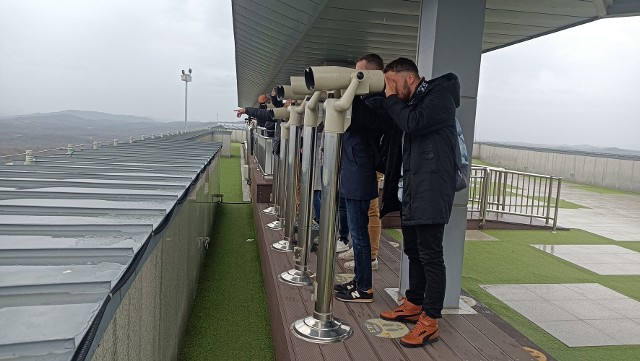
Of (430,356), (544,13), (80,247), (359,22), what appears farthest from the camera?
(359,22)

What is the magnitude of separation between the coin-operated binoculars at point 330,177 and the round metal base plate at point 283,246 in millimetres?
1967

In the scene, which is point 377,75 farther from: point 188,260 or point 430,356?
point 188,260

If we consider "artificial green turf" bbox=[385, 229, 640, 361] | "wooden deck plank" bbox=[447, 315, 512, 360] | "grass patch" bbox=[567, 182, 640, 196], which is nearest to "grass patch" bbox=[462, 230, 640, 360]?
"artificial green turf" bbox=[385, 229, 640, 361]

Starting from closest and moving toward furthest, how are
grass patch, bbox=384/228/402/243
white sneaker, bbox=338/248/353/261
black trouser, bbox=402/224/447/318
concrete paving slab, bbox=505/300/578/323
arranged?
black trouser, bbox=402/224/447/318
concrete paving slab, bbox=505/300/578/323
white sneaker, bbox=338/248/353/261
grass patch, bbox=384/228/402/243

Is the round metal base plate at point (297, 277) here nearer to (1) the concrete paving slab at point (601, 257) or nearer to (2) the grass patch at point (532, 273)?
(2) the grass patch at point (532, 273)

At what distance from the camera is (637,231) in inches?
411

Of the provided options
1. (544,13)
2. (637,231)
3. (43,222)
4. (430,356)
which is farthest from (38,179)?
(637,231)

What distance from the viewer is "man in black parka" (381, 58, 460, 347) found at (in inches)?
115

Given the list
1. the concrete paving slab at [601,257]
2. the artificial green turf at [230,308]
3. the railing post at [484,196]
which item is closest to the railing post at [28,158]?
the artificial green turf at [230,308]

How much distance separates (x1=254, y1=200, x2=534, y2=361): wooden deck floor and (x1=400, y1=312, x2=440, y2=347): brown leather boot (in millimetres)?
38

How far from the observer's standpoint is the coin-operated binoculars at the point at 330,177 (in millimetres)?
2967

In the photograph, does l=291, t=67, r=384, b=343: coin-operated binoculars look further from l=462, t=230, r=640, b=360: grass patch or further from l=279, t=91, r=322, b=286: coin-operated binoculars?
l=462, t=230, r=640, b=360: grass patch

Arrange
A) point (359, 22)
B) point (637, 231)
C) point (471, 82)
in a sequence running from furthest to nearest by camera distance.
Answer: point (637, 231)
point (359, 22)
point (471, 82)

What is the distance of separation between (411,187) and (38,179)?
8.52ft
